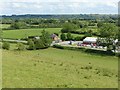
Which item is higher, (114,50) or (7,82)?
(7,82)

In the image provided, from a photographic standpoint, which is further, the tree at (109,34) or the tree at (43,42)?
the tree at (109,34)

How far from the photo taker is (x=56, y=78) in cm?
1520

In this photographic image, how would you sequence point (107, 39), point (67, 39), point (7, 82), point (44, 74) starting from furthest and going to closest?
point (67, 39)
point (107, 39)
point (44, 74)
point (7, 82)

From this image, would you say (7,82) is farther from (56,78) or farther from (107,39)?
(107,39)

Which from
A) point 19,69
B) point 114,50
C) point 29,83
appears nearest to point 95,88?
point 29,83

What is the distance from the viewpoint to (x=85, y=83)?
14.5 metres

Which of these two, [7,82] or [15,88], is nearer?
[15,88]

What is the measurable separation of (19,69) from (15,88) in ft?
16.2

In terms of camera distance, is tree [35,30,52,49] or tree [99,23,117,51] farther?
tree [99,23,117,51]

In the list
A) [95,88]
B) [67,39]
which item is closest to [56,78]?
[95,88]

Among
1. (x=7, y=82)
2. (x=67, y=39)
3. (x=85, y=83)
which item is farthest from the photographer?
(x=67, y=39)

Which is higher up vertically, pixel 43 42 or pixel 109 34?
pixel 109 34

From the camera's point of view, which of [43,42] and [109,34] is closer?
[43,42]

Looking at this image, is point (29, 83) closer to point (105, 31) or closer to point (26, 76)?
point (26, 76)
